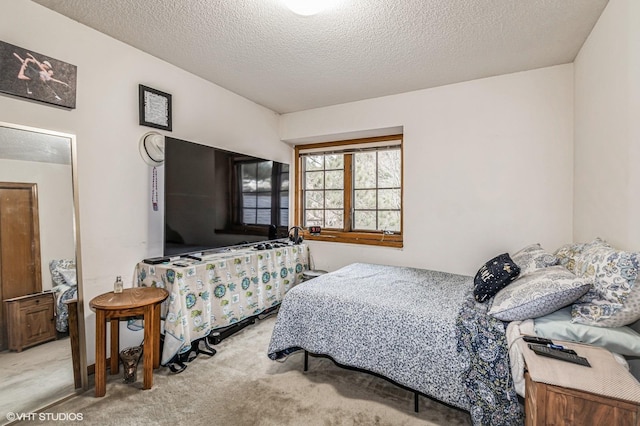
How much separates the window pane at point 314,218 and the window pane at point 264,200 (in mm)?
829

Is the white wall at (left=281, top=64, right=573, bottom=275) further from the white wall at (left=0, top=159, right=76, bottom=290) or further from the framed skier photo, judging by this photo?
the white wall at (left=0, top=159, right=76, bottom=290)

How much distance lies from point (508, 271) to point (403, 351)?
0.89m

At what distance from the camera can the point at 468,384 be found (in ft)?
5.19

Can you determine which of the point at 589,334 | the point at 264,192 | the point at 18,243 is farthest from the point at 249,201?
the point at 589,334

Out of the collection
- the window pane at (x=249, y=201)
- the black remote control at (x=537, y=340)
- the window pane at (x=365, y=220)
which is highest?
the window pane at (x=249, y=201)

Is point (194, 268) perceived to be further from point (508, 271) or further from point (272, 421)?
point (508, 271)

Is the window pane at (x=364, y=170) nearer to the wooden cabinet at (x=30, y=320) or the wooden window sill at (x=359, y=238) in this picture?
the wooden window sill at (x=359, y=238)

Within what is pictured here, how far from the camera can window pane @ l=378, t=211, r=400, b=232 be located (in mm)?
3725

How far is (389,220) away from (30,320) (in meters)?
3.35

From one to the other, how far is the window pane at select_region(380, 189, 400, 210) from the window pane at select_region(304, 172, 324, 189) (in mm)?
888

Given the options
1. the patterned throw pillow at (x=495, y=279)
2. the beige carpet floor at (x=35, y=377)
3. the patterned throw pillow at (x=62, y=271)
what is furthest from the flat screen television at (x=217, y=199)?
the patterned throw pillow at (x=495, y=279)

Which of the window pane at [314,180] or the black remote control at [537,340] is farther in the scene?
the window pane at [314,180]

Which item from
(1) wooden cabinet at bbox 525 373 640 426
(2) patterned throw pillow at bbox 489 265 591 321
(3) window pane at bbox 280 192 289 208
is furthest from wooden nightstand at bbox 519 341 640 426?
(3) window pane at bbox 280 192 289 208

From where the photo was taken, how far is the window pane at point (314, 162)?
427 centimetres
